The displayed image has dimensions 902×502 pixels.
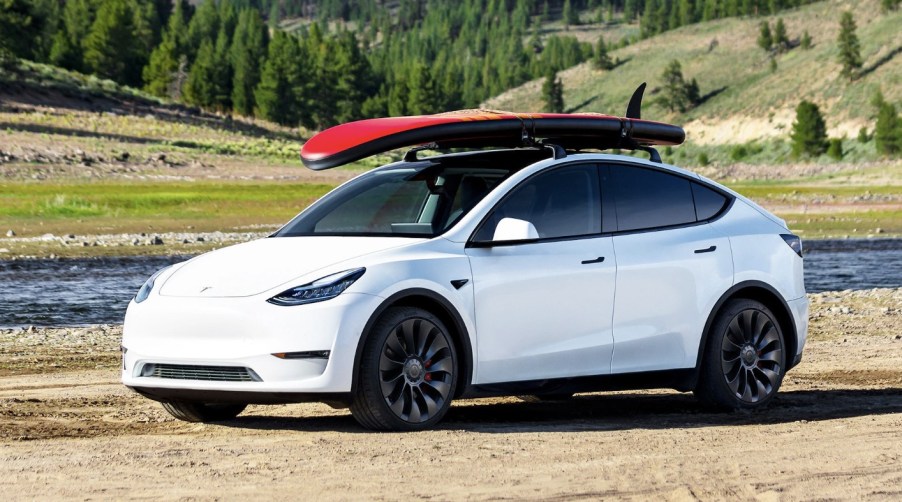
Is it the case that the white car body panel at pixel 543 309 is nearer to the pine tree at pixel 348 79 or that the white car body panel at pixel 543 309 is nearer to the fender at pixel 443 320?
the fender at pixel 443 320

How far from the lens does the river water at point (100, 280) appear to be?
62.5 feet

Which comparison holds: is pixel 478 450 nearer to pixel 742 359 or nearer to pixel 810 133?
pixel 742 359

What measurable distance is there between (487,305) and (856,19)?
197626 millimetres

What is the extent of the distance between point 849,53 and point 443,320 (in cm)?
16018

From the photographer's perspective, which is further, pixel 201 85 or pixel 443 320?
pixel 201 85

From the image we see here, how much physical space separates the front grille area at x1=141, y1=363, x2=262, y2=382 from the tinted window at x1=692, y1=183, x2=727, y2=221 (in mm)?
3409

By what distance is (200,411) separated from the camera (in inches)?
364

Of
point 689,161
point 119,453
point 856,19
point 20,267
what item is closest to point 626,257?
point 119,453

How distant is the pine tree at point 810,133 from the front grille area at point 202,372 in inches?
4801

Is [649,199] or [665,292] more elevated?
[649,199]

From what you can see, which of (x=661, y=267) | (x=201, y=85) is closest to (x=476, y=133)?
(x=661, y=267)

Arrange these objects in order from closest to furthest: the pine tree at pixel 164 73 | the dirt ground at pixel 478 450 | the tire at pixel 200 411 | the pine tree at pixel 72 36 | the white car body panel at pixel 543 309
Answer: the dirt ground at pixel 478 450, the white car body panel at pixel 543 309, the tire at pixel 200 411, the pine tree at pixel 72 36, the pine tree at pixel 164 73

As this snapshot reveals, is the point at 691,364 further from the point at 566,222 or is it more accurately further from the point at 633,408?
the point at 566,222

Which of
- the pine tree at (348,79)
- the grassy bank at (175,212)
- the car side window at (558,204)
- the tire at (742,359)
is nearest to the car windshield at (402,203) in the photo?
the car side window at (558,204)
